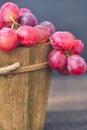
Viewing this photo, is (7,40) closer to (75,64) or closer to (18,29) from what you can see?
(18,29)

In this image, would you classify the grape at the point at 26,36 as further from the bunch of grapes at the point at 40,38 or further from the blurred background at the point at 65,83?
the blurred background at the point at 65,83

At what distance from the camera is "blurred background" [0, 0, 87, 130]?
1.86 m

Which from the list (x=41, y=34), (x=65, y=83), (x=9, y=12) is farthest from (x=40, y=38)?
(x=65, y=83)

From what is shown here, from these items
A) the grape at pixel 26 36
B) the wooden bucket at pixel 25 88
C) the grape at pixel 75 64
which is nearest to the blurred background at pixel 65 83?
the wooden bucket at pixel 25 88

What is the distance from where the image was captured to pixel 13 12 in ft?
4.66

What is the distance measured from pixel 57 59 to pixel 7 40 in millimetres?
202

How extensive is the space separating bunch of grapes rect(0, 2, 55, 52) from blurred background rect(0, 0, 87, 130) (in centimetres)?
52

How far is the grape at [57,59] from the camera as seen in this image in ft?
4.62

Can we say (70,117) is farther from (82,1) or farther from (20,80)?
(82,1)

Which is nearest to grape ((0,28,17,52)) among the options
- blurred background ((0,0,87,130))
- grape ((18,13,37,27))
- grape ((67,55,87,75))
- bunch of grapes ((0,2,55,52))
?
bunch of grapes ((0,2,55,52))

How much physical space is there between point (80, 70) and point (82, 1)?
1907 millimetres

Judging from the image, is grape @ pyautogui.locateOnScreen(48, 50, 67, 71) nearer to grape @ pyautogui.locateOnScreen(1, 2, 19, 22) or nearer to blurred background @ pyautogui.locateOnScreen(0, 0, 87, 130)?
grape @ pyautogui.locateOnScreen(1, 2, 19, 22)

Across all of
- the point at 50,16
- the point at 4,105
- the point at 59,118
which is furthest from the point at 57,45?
the point at 50,16

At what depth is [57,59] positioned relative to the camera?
4.60 ft
